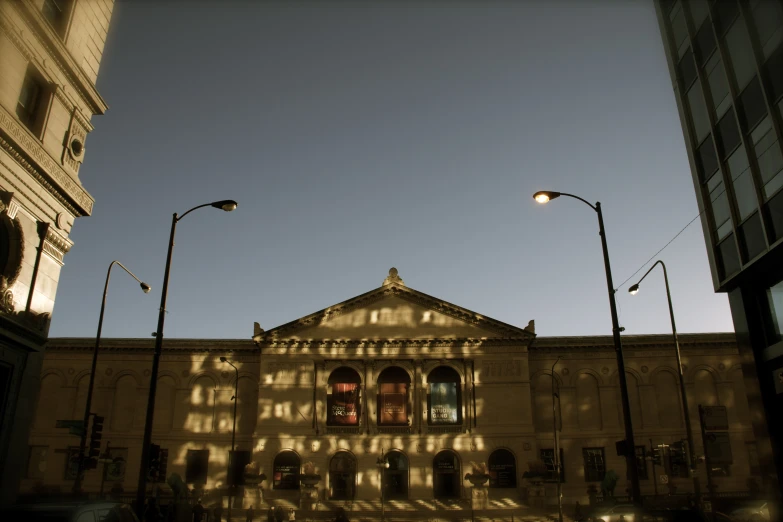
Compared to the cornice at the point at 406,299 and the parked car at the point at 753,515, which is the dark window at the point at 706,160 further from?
the cornice at the point at 406,299

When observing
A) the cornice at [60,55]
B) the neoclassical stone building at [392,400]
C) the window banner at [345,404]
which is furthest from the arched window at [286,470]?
the cornice at [60,55]

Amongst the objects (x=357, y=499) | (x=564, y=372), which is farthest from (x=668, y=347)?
A: (x=357, y=499)

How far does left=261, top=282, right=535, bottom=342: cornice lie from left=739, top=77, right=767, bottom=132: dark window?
103ft

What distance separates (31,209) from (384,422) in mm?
34816

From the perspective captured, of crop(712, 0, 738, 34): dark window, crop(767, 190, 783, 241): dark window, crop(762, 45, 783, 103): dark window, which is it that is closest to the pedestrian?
crop(767, 190, 783, 241): dark window

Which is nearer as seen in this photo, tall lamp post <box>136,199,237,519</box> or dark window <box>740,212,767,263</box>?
tall lamp post <box>136,199,237,519</box>

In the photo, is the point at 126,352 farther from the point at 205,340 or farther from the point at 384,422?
the point at 384,422

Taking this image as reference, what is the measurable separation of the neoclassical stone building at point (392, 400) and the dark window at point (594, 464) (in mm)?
88

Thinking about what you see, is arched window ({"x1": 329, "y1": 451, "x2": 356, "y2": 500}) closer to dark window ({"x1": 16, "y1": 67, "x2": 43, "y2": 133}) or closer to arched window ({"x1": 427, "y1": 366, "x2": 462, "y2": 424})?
arched window ({"x1": 427, "y1": 366, "x2": 462, "y2": 424})

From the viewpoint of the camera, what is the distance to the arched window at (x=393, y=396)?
49.2 m

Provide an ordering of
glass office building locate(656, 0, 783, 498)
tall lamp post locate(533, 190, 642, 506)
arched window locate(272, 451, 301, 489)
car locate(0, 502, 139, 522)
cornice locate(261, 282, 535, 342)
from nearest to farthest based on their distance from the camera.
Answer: car locate(0, 502, 139, 522), tall lamp post locate(533, 190, 642, 506), glass office building locate(656, 0, 783, 498), arched window locate(272, 451, 301, 489), cornice locate(261, 282, 535, 342)

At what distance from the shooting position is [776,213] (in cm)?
1934

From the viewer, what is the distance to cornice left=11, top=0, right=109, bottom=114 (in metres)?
18.3

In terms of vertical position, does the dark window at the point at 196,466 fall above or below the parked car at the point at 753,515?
above
